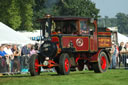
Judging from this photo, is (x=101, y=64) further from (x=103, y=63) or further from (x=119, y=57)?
(x=119, y=57)

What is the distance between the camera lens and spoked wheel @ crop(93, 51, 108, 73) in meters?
22.3

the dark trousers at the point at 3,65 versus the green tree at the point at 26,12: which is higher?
the green tree at the point at 26,12

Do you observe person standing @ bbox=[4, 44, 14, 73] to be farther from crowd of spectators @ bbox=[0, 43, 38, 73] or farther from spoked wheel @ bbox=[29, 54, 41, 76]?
spoked wheel @ bbox=[29, 54, 41, 76]

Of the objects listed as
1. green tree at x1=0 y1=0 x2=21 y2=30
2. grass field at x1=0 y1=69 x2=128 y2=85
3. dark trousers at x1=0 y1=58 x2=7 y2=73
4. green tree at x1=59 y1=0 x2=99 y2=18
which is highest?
green tree at x1=59 y1=0 x2=99 y2=18

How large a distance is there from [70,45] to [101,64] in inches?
95.9

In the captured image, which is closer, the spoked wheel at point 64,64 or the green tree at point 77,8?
the spoked wheel at point 64,64

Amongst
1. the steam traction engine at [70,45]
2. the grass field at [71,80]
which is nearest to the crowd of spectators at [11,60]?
the steam traction engine at [70,45]

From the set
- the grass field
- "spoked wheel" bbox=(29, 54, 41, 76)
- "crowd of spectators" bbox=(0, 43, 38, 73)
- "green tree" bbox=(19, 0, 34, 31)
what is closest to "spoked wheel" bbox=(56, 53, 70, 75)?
"spoked wheel" bbox=(29, 54, 41, 76)

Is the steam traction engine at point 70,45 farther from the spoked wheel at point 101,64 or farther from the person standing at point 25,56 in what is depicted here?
the person standing at point 25,56

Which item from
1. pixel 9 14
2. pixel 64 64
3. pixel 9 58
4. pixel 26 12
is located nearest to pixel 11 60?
pixel 9 58

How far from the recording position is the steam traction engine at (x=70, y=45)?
20641mm

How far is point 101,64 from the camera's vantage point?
22828 mm

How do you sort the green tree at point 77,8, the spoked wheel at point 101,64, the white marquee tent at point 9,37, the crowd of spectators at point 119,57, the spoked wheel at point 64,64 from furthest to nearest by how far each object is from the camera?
the green tree at point 77,8 → the white marquee tent at point 9,37 → the crowd of spectators at point 119,57 → the spoked wheel at point 101,64 → the spoked wheel at point 64,64

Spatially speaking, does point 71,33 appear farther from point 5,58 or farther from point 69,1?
point 69,1
